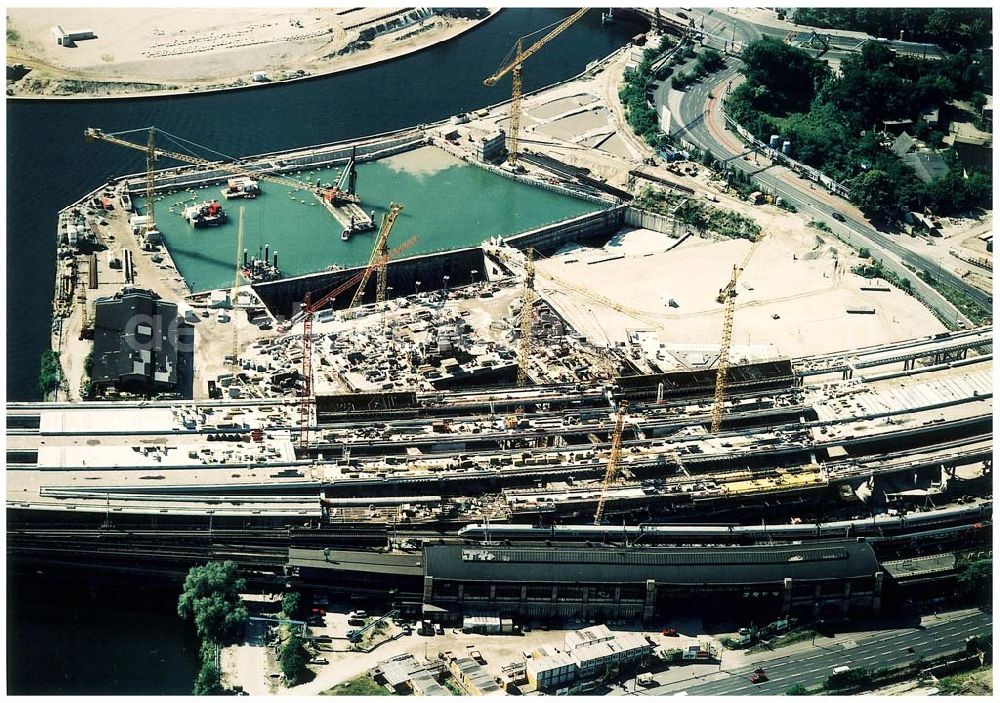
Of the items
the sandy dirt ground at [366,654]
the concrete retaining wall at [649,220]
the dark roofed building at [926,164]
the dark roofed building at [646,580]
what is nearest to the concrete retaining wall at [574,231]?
the concrete retaining wall at [649,220]

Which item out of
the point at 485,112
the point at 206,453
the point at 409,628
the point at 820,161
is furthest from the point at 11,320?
the point at 820,161

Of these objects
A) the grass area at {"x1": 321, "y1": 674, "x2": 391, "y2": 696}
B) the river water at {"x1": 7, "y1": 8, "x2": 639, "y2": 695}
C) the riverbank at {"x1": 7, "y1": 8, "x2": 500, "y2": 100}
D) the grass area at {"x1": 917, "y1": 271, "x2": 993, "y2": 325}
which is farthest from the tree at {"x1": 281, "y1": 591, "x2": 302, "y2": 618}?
the riverbank at {"x1": 7, "y1": 8, "x2": 500, "y2": 100}

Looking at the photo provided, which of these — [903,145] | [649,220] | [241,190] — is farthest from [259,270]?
[903,145]

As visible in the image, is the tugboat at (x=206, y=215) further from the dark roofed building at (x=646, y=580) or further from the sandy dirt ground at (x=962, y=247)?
the sandy dirt ground at (x=962, y=247)

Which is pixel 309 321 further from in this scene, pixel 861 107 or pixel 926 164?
pixel 861 107

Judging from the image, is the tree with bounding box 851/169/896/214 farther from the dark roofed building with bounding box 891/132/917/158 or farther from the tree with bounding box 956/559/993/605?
the tree with bounding box 956/559/993/605

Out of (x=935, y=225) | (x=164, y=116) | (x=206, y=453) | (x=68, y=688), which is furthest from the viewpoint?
(x=164, y=116)

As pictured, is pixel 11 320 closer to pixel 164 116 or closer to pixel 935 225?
pixel 164 116
